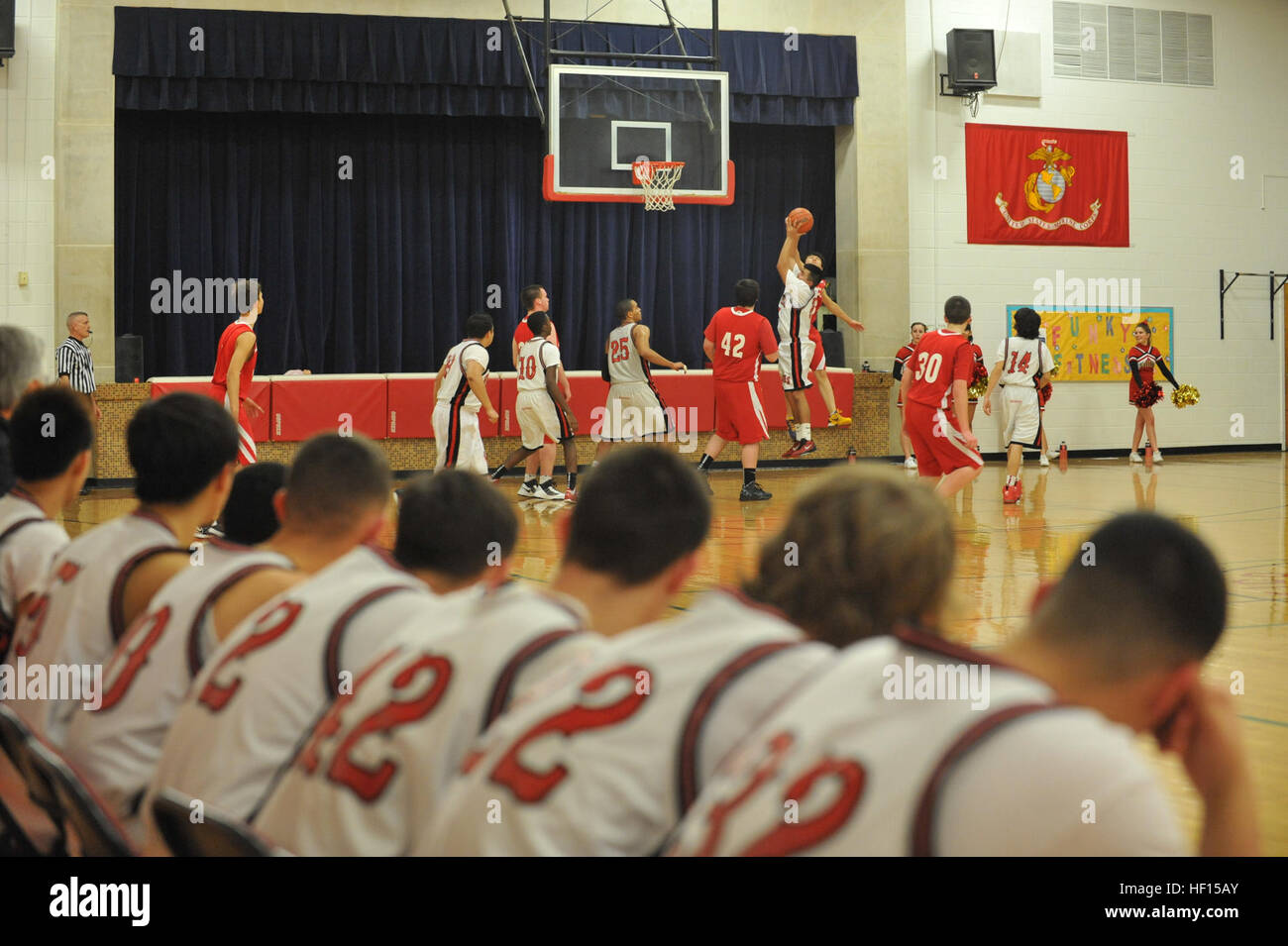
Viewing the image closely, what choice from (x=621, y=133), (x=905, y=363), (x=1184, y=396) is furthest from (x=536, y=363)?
(x=1184, y=396)

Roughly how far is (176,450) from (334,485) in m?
0.47

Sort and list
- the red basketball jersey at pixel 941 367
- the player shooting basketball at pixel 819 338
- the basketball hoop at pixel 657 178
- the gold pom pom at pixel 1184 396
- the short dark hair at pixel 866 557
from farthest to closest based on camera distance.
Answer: the gold pom pom at pixel 1184 396
the player shooting basketball at pixel 819 338
the basketball hoop at pixel 657 178
the red basketball jersey at pixel 941 367
the short dark hair at pixel 866 557

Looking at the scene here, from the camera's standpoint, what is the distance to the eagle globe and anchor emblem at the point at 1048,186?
51.6ft

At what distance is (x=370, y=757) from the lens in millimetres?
1655

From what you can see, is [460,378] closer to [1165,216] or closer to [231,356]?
[231,356]

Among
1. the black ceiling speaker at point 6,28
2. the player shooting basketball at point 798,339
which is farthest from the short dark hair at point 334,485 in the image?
the black ceiling speaker at point 6,28

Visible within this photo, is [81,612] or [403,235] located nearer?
[81,612]

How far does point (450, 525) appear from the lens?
2287 mm

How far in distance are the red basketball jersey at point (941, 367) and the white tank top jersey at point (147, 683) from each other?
6794 millimetres

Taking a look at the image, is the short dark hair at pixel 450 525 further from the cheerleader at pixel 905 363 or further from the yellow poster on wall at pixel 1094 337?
the yellow poster on wall at pixel 1094 337

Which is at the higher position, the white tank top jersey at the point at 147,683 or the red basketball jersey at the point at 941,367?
the red basketball jersey at the point at 941,367

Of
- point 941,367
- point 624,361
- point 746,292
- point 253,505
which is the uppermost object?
point 746,292

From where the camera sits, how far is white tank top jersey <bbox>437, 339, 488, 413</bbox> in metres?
9.99
